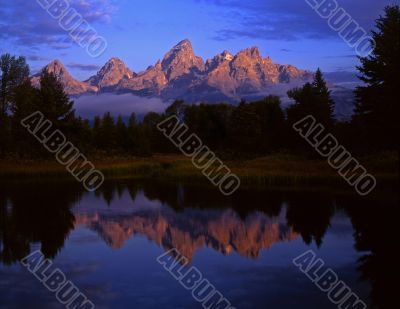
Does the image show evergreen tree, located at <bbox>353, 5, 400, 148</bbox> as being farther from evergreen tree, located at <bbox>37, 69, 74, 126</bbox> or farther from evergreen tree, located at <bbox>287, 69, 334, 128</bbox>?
evergreen tree, located at <bbox>37, 69, 74, 126</bbox>

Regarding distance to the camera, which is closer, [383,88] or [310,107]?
[383,88]

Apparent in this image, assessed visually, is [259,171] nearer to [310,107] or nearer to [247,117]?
[310,107]

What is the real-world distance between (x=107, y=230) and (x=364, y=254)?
11265mm

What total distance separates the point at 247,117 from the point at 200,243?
67189mm

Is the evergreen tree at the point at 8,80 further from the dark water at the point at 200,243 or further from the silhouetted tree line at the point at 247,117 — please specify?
the dark water at the point at 200,243

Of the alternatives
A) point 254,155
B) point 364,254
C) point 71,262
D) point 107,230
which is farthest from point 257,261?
point 254,155

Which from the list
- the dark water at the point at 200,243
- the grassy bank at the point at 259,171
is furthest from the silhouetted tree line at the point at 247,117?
the dark water at the point at 200,243

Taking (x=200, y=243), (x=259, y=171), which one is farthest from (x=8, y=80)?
(x=200, y=243)

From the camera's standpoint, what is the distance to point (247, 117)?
85875 millimetres

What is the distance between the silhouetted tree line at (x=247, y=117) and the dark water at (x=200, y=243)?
Result: 19.5 meters

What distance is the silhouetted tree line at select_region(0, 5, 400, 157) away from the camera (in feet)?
161

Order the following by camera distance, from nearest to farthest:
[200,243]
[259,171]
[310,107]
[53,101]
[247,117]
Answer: [200,243], [259,171], [53,101], [310,107], [247,117]

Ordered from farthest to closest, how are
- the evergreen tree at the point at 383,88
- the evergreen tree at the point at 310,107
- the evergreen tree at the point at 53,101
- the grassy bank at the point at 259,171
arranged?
the evergreen tree at the point at 310,107 < the evergreen tree at the point at 53,101 < the evergreen tree at the point at 383,88 < the grassy bank at the point at 259,171

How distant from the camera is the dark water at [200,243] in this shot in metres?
13.3
